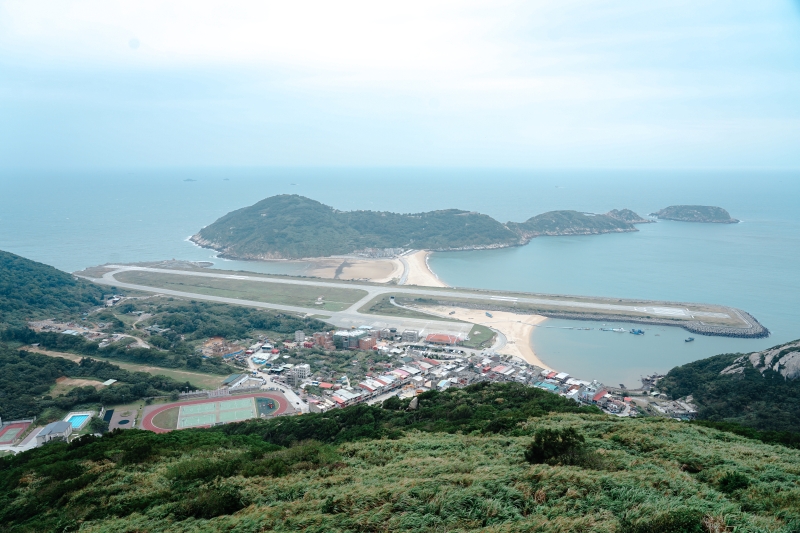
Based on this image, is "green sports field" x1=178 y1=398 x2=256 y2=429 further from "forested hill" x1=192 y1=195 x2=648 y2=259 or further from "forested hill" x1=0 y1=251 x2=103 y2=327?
"forested hill" x1=192 y1=195 x2=648 y2=259

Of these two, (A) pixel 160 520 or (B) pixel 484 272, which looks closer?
(A) pixel 160 520

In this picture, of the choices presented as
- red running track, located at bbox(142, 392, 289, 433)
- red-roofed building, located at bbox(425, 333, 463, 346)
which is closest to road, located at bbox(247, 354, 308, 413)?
red running track, located at bbox(142, 392, 289, 433)

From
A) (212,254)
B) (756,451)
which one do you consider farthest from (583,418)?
(212,254)

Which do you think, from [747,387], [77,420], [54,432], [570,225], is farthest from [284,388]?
[570,225]

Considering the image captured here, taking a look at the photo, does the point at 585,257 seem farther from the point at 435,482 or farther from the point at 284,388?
the point at 435,482

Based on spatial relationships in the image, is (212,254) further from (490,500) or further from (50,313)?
(490,500)
